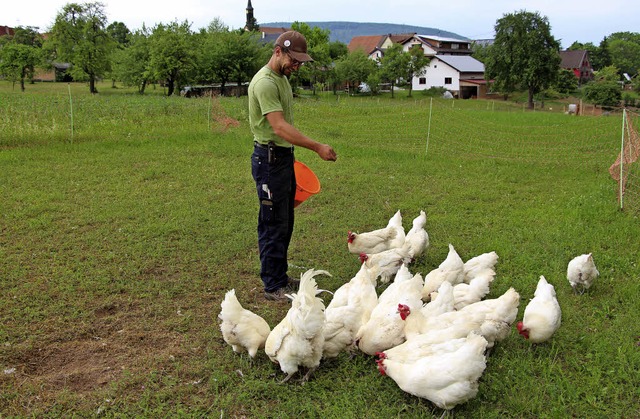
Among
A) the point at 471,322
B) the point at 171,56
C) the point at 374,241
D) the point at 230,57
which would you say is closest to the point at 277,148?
the point at 374,241

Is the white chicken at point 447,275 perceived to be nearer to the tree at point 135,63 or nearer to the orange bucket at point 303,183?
the orange bucket at point 303,183

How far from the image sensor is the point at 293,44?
405cm

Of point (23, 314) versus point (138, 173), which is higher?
point (138, 173)

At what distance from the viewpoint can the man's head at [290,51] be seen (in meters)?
4.05

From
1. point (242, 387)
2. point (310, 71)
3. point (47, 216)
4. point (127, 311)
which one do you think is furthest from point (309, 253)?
point (310, 71)

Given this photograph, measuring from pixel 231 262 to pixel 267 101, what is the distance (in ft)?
7.21

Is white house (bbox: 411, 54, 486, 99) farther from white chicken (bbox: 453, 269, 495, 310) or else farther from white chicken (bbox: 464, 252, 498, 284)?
white chicken (bbox: 453, 269, 495, 310)

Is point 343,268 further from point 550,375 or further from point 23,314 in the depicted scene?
point 23,314

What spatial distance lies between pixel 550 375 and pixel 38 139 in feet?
38.4

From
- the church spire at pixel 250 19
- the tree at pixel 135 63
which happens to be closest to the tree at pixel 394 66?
the tree at pixel 135 63

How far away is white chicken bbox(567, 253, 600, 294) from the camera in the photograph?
14.8ft

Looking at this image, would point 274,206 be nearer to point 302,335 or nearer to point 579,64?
point 302,335

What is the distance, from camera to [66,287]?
4.84m

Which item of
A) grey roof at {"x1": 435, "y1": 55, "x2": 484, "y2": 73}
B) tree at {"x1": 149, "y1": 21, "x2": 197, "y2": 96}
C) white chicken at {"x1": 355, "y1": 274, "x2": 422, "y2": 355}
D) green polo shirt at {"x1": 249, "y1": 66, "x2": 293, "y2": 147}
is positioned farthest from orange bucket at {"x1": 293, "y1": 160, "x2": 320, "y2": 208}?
grey roof at {"x1": 435, "y1": 55, "x2": 484, "y2": 73}
